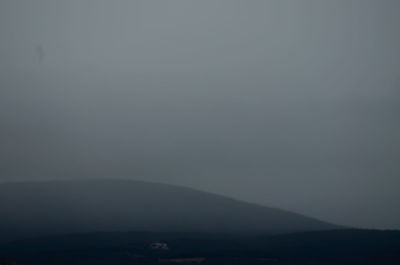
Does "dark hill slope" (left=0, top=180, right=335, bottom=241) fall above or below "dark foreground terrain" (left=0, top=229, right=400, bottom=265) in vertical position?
above

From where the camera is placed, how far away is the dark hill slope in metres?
76.9

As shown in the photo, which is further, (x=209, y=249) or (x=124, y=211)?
(x=124, y=211)

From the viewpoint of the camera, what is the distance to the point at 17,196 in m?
87.3

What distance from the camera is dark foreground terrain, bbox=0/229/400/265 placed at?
146ft

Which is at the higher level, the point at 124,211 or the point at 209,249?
the point at 124,211

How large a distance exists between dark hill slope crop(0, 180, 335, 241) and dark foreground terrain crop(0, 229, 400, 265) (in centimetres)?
1282

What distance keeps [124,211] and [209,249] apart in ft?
116

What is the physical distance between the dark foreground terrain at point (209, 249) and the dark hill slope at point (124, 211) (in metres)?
12.8

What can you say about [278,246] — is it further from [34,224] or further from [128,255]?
[34,224]

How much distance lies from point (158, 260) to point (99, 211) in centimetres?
4166

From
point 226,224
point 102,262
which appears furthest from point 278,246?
point 226,224

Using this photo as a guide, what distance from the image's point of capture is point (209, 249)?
2051 inches

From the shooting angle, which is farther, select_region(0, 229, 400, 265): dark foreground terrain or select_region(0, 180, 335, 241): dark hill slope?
select_region(0, 180, 335, 241): dark hill slope

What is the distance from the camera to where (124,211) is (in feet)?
279
